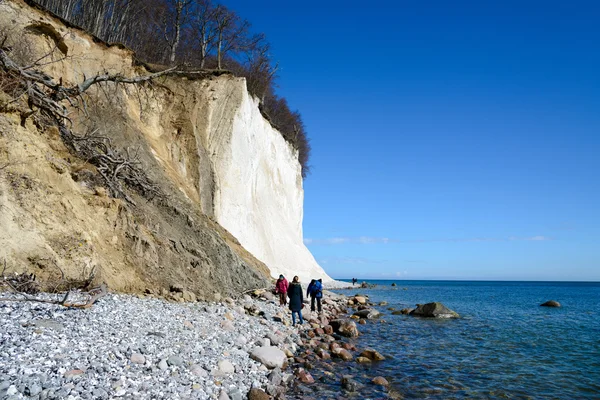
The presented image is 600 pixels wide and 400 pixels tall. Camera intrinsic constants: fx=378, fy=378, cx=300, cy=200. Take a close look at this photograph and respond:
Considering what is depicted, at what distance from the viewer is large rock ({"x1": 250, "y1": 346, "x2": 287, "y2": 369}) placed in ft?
26.4

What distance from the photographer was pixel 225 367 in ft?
22.5

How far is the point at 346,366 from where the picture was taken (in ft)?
32.0

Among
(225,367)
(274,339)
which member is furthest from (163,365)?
(274,339)

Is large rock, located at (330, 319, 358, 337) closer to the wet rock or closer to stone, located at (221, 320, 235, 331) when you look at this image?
the wet rock

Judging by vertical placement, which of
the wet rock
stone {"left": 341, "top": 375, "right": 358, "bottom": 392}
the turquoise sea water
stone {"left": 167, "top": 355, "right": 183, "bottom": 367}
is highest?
stone {"left": 167, "top": 355, "right": 183, "bottom": 367}

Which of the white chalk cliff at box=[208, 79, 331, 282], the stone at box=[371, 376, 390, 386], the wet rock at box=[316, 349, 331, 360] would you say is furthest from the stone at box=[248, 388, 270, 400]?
the white chalk cliff at box=[208, 79, 331, 282]

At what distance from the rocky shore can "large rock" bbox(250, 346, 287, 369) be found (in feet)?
0.07

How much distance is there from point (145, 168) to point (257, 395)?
9965 millimetres

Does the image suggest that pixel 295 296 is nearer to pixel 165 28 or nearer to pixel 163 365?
pixel 163 365

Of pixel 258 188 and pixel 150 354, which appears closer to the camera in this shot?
pixel 150 354

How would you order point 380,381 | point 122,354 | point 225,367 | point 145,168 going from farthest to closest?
point 145,168 < point 380,381 < point 225,367 < point 122,354

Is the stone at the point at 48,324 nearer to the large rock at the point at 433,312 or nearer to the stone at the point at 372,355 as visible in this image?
the stone at the point at 372,355

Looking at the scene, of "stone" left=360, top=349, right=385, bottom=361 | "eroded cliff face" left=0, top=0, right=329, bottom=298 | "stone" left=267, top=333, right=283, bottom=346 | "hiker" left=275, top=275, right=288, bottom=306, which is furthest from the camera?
"hiker" left=275, top=275, right=288, bottom=306

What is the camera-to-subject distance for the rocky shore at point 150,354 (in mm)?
4629
